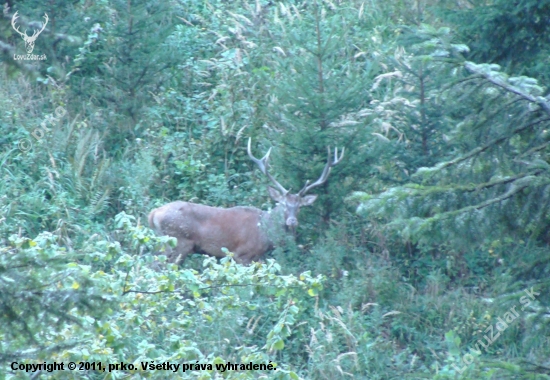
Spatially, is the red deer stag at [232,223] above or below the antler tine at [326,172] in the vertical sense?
below

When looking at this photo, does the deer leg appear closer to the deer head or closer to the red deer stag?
the red deer stag

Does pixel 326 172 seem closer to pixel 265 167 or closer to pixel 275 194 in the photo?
pixel 275 194

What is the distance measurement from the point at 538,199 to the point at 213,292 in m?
5.00

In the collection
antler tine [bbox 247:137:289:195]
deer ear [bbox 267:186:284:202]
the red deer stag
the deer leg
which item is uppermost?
antler tine [bbox 247:137:289:195]

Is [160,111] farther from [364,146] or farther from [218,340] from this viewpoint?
[218,340]

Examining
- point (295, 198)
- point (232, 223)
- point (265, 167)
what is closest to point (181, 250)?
point (232, 223)

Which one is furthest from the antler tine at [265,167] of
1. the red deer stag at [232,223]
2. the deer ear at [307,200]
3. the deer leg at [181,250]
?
the deer leg at [181,250]

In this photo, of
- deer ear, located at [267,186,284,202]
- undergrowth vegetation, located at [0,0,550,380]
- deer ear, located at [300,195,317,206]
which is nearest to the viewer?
undergrowth vegetation, located at [0,0,550,380]

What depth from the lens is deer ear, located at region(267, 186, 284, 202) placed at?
10.2 metres

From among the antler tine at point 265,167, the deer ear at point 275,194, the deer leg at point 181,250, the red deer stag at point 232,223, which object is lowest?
the deer leg at point 181,250

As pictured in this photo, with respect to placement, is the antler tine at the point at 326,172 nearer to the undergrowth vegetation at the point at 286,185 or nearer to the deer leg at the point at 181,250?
the undergrowth vegetation at the point at 286,185

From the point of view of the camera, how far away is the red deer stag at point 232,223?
10055mm

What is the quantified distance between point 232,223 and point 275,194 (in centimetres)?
72

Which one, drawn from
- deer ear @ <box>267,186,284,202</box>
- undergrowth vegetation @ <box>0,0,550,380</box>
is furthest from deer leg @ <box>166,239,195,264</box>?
deer ear @ <box>267,186,284,202</box>
